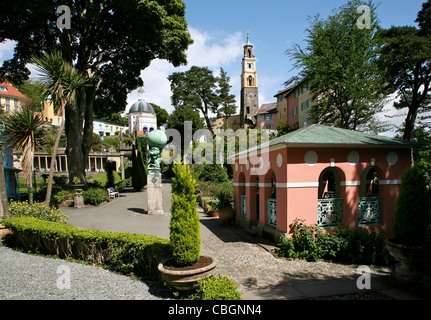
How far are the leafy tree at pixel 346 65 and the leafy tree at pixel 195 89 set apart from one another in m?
32.9

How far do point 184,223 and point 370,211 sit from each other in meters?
7.56

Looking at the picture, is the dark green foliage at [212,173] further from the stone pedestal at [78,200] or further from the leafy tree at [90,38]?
the stone pedestal at [78,200]

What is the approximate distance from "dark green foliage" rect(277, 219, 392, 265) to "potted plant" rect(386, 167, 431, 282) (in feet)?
5.15

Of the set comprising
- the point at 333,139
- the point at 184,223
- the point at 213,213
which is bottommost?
the point at 213,213

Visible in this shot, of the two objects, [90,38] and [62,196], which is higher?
[90,38]

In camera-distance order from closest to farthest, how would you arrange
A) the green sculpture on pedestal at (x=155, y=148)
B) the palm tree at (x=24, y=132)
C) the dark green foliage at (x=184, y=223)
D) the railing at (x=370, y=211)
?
the dark green foliage at (x=184, y=223) → the railing at (x=370, y=211) → the palm tree at (x=24, y=132) → the green sculpture on pedestal at (x=155, y=148)

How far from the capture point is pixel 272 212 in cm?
1033

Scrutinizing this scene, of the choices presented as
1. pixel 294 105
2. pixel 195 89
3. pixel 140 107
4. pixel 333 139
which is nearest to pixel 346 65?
pixel 333 139

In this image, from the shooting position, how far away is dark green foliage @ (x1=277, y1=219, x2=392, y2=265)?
26.5 feet

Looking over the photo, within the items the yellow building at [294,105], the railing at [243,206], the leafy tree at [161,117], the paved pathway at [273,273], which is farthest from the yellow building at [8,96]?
the railing at [243,206]

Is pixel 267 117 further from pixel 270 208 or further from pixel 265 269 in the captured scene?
pixel 265 269

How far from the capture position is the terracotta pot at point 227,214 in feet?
45.2
